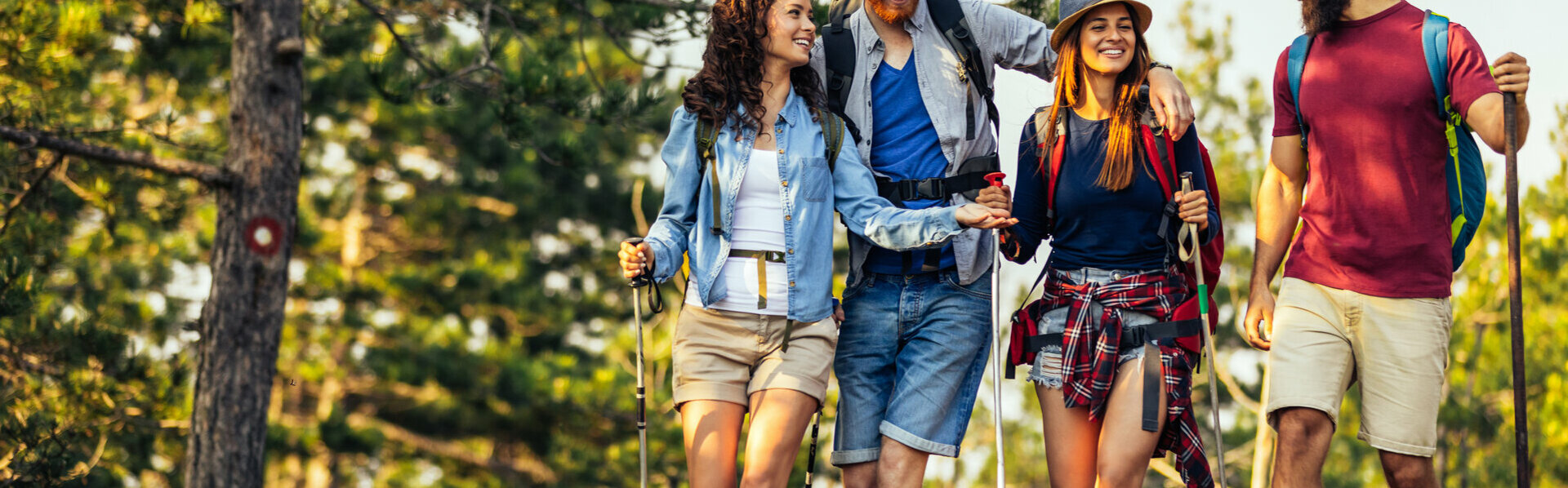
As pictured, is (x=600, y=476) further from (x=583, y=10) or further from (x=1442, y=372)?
(x=1442, y=372)

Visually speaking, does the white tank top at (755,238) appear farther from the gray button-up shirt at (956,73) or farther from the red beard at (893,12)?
the red beard at (893,12)

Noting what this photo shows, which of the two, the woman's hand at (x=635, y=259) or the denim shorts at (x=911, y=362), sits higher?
the woman's hand at (x=635, y=259)

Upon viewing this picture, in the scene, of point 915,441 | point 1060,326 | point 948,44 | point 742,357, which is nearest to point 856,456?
point 915,441

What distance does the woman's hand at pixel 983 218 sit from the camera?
343cm

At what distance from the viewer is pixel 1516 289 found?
10.8 ft

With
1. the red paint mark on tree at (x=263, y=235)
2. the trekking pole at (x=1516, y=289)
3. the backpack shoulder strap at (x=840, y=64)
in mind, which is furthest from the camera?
the red paint mark on tree at (x=263, y=235)

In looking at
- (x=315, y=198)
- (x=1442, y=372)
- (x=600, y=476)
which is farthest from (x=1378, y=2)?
(x=315, y=198)

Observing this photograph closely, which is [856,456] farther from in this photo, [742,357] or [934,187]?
[934,187]

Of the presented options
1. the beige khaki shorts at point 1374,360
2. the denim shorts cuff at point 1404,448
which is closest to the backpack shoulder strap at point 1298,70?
the beige khaki shorts at point 1374,360

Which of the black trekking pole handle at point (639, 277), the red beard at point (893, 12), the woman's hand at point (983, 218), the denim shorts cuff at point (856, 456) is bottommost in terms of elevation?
the denim shorts cuff at point (856, 456)

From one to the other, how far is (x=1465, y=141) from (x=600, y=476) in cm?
1341

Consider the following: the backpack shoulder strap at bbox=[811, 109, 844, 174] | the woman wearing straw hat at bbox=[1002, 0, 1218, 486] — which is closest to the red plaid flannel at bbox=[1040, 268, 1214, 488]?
the woman wearing straw hat at bbox=[1002, 0, 1218, 486]

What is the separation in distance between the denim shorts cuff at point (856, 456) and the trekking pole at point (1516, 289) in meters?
1.66

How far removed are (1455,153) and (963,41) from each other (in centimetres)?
141
